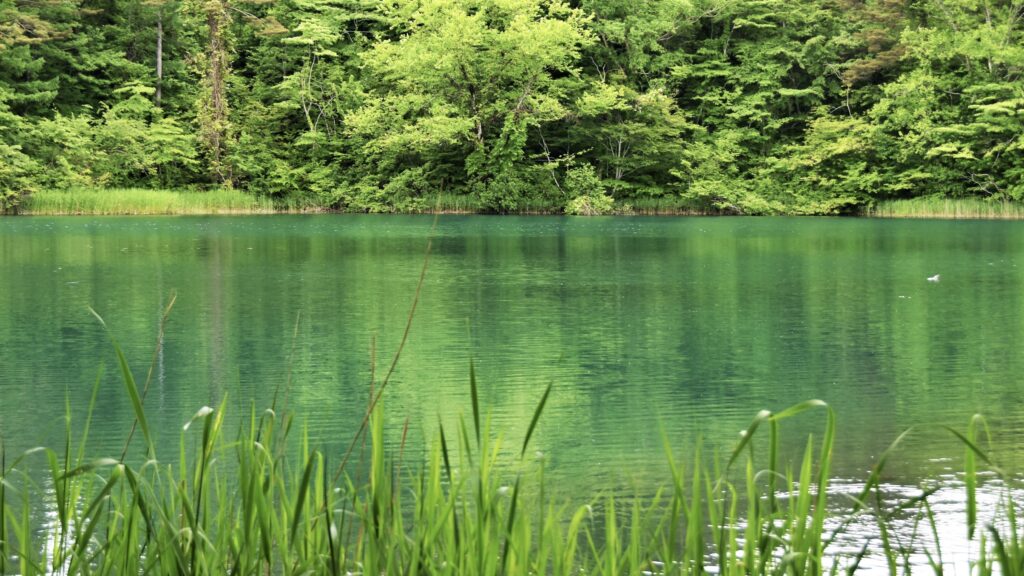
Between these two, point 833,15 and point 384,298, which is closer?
point 384,298

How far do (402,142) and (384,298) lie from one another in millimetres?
19918

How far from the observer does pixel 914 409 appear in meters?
5.85

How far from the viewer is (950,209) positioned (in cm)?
2886

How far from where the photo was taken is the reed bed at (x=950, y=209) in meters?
28.2

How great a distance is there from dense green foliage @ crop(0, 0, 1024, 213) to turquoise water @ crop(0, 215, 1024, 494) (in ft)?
42.4

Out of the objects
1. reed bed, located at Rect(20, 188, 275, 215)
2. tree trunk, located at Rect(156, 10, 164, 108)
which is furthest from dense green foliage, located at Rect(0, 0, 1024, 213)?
reed bed, located at Rect(20, 188, 275, 215)

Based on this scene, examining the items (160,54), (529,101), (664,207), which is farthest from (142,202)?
(664,207)

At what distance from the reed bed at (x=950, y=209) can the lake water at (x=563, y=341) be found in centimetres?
1154

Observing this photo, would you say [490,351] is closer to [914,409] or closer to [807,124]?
[914,409]

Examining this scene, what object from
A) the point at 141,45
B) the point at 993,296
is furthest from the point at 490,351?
the point at 141,45

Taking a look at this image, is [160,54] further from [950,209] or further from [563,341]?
[563,341]

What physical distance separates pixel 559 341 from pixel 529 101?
2246cm

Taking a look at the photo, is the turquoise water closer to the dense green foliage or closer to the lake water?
the lake water

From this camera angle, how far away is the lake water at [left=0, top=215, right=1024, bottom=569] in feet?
17.4
